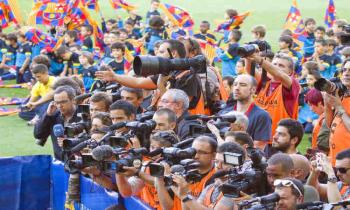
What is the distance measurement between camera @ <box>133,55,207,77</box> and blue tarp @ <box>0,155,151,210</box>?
7.65 ft

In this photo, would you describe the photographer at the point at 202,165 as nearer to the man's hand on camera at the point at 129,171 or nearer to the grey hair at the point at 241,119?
the man's hand on camera at the point at 129,171

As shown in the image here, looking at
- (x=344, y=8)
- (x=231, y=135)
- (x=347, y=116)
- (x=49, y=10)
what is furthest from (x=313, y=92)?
(x=344, y=8)

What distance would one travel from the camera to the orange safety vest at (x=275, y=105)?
9.27 m

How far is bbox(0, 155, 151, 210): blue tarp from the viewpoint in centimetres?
970

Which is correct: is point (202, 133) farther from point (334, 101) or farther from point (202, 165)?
point (334, 101)

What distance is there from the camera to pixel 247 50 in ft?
27.0

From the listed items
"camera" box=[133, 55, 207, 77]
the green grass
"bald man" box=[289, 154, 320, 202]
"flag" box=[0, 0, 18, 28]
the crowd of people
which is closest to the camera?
the crowd of people

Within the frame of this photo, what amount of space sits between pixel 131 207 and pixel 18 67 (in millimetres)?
13332

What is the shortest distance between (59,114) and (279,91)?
2.56 metres

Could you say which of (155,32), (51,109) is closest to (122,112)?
(51,109)

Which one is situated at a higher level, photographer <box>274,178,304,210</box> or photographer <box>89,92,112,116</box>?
photographer <box>274,178,304,210</box>

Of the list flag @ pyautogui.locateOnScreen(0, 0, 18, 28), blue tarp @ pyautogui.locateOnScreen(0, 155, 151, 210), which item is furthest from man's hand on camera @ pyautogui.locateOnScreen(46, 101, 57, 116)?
flag @ pyautogui.locateOnScreen(0, 0, 18, 28)

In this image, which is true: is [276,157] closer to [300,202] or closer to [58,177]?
[300,202]

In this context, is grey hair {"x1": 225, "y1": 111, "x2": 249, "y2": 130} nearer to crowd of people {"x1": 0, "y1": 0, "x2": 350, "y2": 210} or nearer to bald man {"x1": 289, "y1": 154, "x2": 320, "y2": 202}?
crowd of people {"x1": 0, "y1": 0, "x2": 350, "y2": 210}
